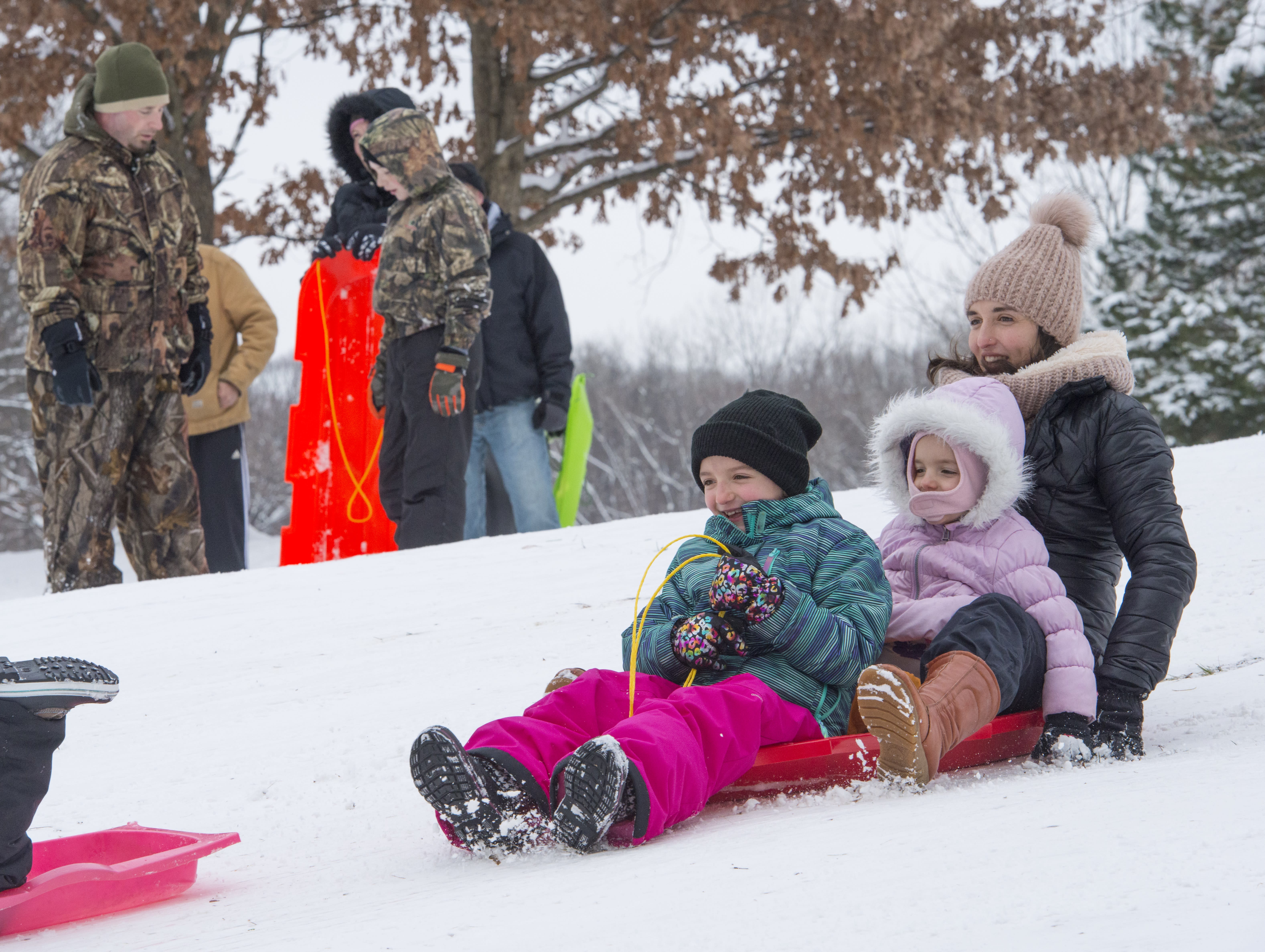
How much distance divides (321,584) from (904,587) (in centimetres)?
A: 231

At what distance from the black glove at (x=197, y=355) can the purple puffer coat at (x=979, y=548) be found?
2.95 meters

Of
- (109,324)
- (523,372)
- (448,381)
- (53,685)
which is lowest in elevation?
(53,685)

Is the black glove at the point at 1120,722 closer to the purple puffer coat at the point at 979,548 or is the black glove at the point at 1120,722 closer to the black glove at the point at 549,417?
the purple puffer coat at the point at 979,548

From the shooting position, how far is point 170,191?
457 cm

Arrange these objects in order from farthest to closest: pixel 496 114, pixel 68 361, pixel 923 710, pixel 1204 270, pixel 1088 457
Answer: pixel 1204 270 < pixel 496 114 < pixel 68 361 < pixel 1088 457 < pixel 923 710

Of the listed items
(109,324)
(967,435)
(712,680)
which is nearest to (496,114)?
(109,324)

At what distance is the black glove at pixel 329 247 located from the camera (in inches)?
226

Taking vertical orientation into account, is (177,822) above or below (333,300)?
below

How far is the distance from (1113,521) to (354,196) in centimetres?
411

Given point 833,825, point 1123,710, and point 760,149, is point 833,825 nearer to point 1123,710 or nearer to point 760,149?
point 1123,710

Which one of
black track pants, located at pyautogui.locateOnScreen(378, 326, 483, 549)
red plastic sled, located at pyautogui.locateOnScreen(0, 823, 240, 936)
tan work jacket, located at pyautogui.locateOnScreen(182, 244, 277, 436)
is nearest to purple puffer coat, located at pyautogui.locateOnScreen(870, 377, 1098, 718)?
red plastic sled, located at pyautogui.locateOnScreen(0, 823, 240, 936)

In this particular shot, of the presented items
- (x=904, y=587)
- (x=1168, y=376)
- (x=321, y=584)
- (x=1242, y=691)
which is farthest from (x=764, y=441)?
(x=1168, y=376)

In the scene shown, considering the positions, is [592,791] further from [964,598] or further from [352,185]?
[352,185]

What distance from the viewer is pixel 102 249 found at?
14.4ft
